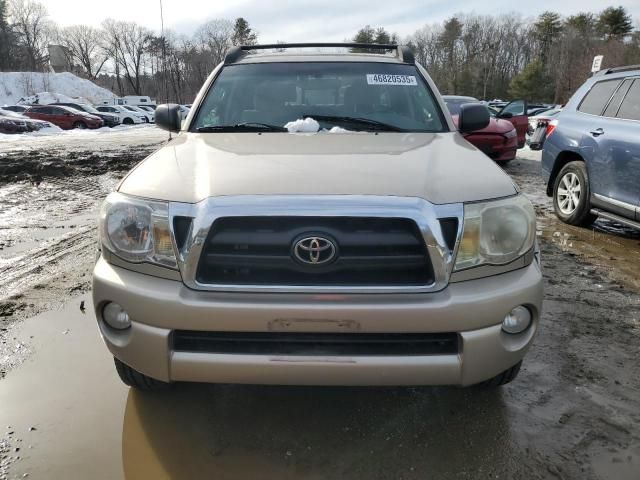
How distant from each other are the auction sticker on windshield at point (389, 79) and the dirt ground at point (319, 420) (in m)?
1.96

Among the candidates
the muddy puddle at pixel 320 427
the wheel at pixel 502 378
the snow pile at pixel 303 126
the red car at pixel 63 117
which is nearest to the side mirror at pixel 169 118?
the snow pile at pixel 303 126

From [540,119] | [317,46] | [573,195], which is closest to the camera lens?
[317,46]

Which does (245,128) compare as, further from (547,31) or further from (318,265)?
(547,31)

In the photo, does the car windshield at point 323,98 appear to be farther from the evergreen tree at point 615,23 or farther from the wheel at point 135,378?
the evergreen tree at point 615,23

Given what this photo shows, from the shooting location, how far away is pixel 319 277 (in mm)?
1941

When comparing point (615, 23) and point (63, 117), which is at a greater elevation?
point (615, 23)

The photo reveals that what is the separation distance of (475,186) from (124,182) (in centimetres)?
158

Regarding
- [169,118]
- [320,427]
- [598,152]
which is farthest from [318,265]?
[598,152]

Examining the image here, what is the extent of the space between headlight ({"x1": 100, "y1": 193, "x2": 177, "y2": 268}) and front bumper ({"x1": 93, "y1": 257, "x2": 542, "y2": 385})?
0.10 metres

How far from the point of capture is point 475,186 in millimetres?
2082

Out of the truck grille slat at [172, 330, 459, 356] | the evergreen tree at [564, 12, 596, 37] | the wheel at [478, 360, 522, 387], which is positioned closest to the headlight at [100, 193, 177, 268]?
the truck grille slat at [172, 330, 459, 356]

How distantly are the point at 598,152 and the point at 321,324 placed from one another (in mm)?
4658

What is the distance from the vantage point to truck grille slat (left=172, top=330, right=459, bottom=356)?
1.93 meters

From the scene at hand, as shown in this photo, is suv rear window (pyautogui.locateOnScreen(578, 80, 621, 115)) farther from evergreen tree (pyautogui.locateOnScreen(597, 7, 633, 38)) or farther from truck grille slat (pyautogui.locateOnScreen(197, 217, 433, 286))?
evergreen tree (pyautogui.locateOnScreen(597, 7, 633, 38))
